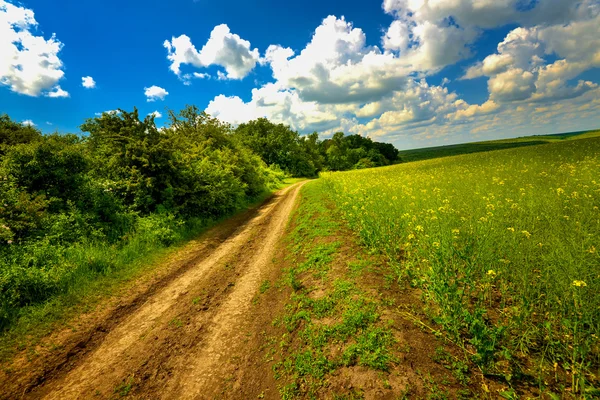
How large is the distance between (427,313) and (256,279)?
4974 millimetres

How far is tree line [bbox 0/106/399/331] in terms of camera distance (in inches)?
295

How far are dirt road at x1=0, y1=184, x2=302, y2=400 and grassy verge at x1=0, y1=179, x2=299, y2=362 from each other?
2.82 feet

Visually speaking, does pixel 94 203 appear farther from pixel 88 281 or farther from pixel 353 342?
pixel 353 342

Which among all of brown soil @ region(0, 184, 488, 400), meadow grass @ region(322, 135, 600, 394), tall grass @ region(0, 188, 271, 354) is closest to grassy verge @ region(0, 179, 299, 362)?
tall grass @ region(0, 188, 271, 354)

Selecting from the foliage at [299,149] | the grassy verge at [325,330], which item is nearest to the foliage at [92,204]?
the grassy verge at [325,330]

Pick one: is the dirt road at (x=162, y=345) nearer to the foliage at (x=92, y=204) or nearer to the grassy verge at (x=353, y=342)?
the grassy verge at (x=353, y=342)

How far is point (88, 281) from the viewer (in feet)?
24.7

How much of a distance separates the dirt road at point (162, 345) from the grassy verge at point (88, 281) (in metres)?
0.86

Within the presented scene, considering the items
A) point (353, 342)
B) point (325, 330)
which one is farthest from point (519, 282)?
point (325, 330)

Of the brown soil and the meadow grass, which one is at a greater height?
the meadow grass

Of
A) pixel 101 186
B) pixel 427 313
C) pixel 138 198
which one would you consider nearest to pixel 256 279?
pixel 427 313

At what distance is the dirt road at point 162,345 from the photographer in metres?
4.20

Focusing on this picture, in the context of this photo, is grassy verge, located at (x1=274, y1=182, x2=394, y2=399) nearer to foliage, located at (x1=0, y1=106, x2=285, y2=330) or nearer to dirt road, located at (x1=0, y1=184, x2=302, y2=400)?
dirt road, located at (x1=0, y1=184, x2=302, y2=400)

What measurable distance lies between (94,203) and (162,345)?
9231 mm
